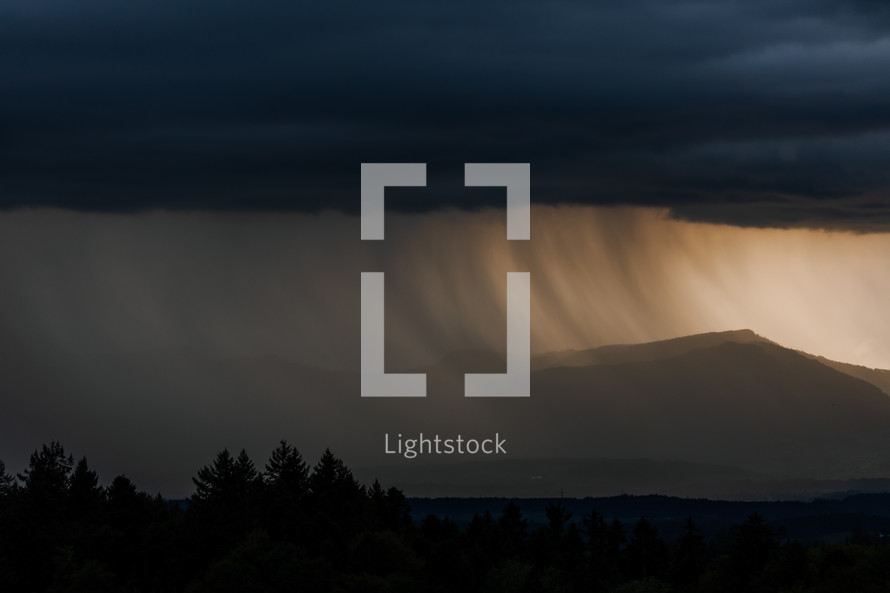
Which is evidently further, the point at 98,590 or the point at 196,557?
the point at 196,557

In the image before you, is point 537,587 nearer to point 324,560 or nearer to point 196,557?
point 324,560

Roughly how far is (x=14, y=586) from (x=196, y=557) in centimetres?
2433

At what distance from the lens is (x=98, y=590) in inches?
7037

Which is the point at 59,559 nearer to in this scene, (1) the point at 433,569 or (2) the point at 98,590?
(2) the point at 98,590

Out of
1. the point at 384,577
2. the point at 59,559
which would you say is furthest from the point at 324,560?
the point at 59,559

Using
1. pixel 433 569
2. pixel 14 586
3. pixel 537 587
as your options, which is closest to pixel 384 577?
pixel 433 569

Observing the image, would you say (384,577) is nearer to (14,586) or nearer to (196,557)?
(196,557)

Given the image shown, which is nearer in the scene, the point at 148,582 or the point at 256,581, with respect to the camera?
the point at 256,581

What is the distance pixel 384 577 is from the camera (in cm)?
19400

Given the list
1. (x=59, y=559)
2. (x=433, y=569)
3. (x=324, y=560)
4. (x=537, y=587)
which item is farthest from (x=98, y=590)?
(x=537, y=587)

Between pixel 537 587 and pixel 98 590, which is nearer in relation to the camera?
pixel 98 590

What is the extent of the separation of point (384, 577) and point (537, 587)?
823 inches

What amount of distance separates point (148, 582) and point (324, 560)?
26018 mm

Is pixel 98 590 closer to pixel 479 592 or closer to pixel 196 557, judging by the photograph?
pixel 196 557
